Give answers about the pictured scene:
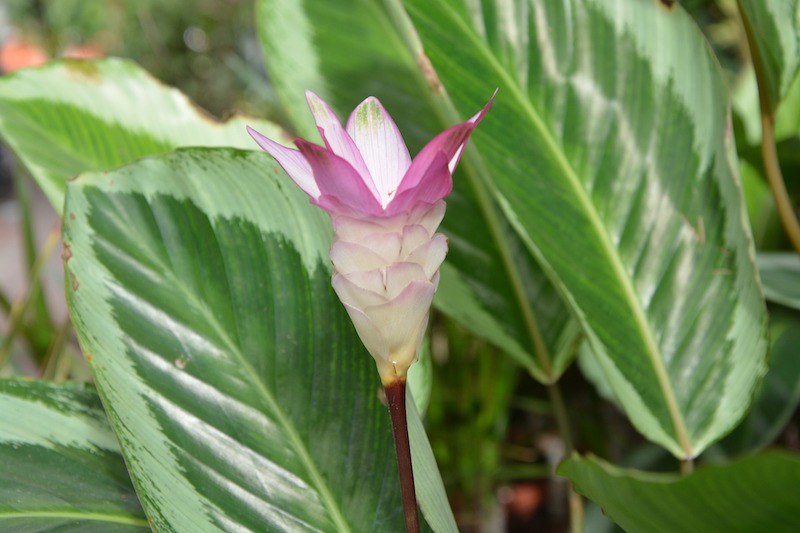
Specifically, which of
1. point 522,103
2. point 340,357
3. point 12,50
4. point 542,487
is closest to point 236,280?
point 340,357

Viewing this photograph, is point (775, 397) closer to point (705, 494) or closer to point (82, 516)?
point (705, 494)

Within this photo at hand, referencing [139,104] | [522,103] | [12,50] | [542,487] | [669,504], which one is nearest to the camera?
[669,504]

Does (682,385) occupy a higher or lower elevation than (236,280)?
lower

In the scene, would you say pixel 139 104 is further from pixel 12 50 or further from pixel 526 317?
pixel 12 50

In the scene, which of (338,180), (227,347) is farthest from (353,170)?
(227,347)

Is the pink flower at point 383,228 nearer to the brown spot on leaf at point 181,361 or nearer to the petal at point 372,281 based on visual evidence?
the petal at point 372,281

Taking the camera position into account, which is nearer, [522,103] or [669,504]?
[669,504]

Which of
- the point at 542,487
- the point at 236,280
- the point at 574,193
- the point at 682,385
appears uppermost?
the point at 236,280
